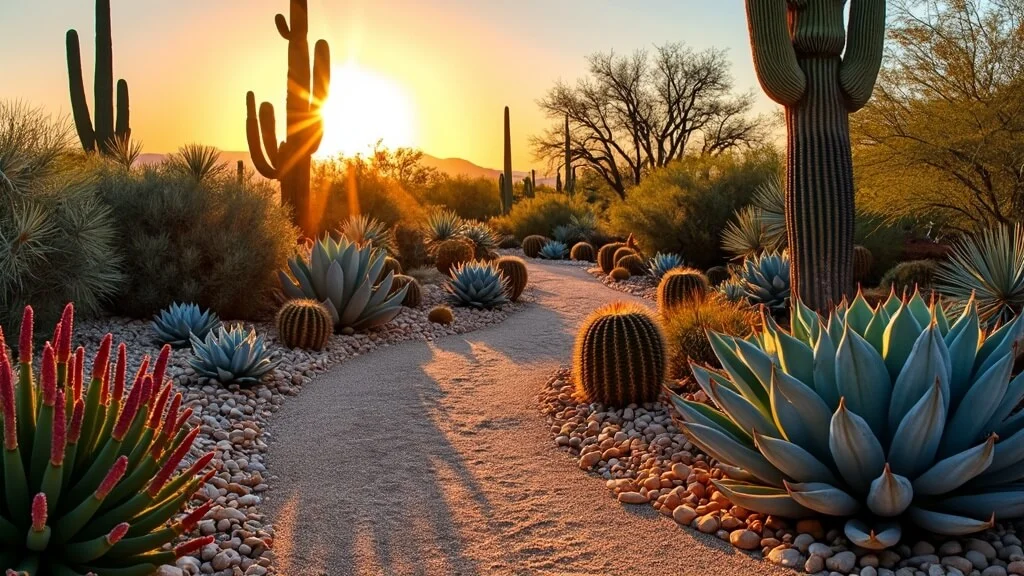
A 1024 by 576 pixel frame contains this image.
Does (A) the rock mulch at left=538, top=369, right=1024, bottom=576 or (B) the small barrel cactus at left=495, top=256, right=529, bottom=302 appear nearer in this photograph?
(A) the rock mulch at left=538, top=369, right=1024, bottom=576


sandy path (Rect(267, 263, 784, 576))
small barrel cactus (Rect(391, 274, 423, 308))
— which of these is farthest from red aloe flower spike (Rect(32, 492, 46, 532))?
small barrel cactus (Rect(391, 274, 423, 308))

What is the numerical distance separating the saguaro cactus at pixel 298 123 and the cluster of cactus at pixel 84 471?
1262 centimetres

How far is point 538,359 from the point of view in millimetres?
8875

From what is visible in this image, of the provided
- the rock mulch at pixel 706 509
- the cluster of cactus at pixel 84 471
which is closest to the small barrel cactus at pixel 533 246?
the rock mulch at pixel 706 509

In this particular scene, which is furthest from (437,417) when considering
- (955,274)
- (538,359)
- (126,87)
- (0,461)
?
(126,87)

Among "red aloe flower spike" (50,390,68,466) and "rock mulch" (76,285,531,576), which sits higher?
"red aloe flower spike" (50,390,68,466)

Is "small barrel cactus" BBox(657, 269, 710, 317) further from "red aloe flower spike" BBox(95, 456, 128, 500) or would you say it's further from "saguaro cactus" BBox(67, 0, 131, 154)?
"saguaro cactus" BBox(67, 0, 131, 154)

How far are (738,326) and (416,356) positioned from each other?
380cm

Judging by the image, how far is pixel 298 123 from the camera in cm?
1527

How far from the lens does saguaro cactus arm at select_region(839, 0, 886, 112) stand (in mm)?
7680

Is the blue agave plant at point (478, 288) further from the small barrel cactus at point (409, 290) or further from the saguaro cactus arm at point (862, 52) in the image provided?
the saguaro cactus arm at point (862, 52)

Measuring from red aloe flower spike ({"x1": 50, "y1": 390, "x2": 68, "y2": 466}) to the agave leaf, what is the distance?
3043 millimetres

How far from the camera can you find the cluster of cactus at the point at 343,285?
9828 millimetres

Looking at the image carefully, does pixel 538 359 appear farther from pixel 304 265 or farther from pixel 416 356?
pixel 304 265
